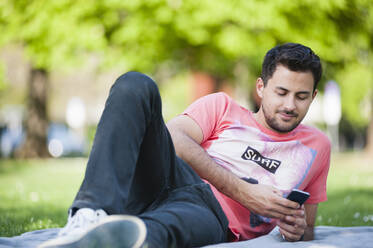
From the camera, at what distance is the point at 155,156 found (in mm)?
2500

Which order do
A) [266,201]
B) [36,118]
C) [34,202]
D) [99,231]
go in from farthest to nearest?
[36,118]
[34,202]
[266,201]
[99,231]

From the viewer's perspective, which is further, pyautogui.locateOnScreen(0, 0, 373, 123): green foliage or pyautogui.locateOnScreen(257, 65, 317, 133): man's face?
pyautogui.locateOnScreen(0, 0, 373, 123): green foliage

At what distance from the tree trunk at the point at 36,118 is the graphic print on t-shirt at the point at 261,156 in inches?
565

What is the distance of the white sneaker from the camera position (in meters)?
1.96

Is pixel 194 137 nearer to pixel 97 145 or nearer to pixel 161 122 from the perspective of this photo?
pixel 161 122

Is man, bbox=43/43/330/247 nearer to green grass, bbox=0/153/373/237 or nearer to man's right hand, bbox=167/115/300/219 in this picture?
man's right hand, bbox=167/115/300/219

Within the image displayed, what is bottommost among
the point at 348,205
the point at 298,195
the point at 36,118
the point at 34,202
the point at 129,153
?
the point at 36,118

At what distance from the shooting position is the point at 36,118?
1656cm

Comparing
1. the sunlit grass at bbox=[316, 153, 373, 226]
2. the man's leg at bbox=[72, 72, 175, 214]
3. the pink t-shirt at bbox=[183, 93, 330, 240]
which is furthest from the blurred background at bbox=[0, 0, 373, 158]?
the man's leg at bbox=[72, 72, 175, 214]

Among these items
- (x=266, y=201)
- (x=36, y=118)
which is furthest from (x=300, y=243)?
(x=36, y=118)

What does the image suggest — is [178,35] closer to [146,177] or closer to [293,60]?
[293,60]

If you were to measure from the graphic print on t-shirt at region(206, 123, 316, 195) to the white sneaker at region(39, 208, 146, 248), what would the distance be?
0.99m

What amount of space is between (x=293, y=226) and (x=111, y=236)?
3.91ft

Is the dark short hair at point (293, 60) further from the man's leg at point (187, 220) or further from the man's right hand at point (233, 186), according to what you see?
the man's leg at point (187, 220)
